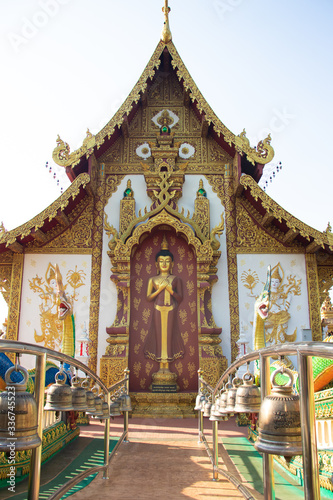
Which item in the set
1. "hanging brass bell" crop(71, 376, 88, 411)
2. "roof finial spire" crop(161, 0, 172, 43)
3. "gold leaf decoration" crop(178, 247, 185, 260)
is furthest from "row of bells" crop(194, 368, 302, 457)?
"roof finial spire" crop(161, 0, 172, 43)

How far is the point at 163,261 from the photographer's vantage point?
6898mm

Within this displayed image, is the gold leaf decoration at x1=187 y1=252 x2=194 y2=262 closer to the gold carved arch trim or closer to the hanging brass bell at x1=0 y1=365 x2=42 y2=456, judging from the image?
the gold carved arch trim

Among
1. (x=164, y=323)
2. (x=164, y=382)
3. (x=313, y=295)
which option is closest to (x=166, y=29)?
(x=164, y=323)

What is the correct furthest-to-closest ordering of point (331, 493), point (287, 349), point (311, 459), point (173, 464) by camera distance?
point (173, 464)
point (331, 493)
point (287, 349)
point (311, 459)

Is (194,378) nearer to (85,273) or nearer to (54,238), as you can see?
(85,273)

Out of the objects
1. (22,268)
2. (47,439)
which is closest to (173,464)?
(47,439)

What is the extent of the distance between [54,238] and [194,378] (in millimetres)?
3162

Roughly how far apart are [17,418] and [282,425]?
98cm

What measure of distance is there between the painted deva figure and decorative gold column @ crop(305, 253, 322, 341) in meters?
2.01

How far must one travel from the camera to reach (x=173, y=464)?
3.79m

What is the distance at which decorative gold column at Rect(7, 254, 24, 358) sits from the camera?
669 centimetres

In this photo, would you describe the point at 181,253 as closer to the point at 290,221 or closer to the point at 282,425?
the point at 290,221

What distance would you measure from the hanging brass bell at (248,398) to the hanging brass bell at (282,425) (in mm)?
709

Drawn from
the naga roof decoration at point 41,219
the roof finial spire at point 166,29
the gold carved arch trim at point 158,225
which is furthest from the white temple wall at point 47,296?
the roof finial spire at point 166,29
